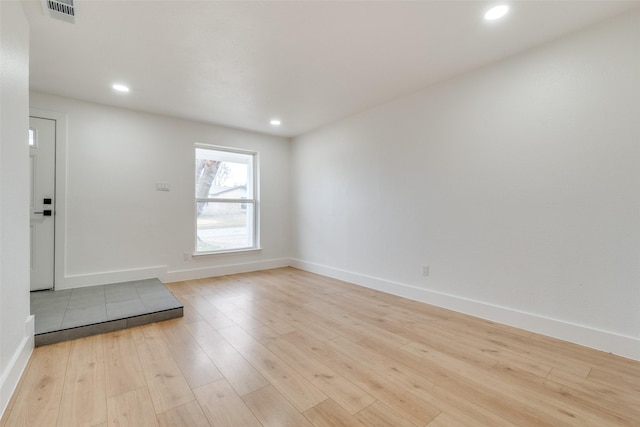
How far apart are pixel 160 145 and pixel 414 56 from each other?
3.57m

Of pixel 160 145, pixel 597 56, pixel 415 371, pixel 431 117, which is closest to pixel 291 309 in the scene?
pixel 415 371

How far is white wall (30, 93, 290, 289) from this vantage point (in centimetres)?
348

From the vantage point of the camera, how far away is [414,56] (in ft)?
8.34

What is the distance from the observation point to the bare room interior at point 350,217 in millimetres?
1622

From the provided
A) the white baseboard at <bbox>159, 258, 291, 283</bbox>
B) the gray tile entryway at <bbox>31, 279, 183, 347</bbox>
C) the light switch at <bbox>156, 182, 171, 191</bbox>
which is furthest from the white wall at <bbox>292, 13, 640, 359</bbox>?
the light switch at <bbox>156, 182, 171, 191</bbox>

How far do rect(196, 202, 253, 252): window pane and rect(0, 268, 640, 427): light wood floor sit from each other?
6.45 ft

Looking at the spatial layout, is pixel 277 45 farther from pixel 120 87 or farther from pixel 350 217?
pixel 350 217

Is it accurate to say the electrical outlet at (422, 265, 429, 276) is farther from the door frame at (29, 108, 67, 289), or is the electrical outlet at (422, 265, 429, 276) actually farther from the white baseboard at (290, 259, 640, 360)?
the door frame at (29, 108, 67, 289)

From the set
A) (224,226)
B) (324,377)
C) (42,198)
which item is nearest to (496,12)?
(324,377)

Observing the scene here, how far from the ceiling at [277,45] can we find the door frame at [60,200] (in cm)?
37

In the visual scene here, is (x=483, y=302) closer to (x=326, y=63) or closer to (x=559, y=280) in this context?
(x=559, y=280)

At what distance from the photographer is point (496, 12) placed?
1979 millimetres

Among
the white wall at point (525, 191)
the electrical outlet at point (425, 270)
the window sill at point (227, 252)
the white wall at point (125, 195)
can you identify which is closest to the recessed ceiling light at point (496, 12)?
the white wall at point (525, 191)

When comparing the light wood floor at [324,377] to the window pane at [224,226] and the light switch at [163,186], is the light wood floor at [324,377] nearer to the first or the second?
the window pane at [224,226]
